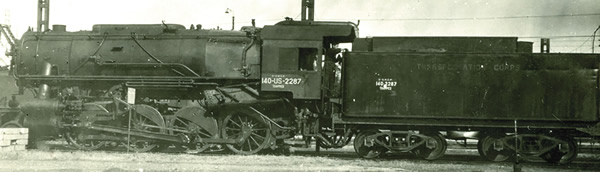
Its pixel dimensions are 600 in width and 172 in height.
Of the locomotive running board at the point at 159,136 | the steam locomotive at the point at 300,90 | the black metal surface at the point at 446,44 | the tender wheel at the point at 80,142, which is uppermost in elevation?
the black metal surface at the point at 446,44

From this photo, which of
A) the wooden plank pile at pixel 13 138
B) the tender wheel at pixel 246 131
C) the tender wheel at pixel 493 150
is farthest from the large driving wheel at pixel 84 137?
the tender wheel at pixel 493 150

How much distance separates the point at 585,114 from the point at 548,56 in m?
1.46

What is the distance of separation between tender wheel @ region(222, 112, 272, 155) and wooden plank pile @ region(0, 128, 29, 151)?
491cm

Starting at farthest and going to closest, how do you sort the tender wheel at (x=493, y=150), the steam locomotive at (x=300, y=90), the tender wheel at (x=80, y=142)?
1. the tender wheel at (x=80, y=142)
2. the tender wheel at (x=493, y=150)
3. the steam locomotive at (x=300, y=90)

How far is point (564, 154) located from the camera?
12.9m

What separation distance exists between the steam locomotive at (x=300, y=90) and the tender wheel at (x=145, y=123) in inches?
1.1

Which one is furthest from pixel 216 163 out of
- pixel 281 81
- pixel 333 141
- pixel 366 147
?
pixel 366 147

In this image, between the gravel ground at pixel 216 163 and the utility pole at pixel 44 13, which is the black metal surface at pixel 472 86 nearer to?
the gravel ground at pixel 216 163

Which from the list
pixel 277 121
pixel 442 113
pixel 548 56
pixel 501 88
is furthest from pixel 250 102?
pixel 548 56

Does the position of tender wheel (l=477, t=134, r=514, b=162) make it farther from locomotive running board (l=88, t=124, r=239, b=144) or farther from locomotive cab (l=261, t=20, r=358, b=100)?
locomotive running board (l=88, t=124, r=239, b=144)

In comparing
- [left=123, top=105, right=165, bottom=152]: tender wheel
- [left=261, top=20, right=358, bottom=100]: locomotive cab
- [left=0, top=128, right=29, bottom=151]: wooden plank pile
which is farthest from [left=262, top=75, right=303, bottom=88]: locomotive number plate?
[left=0, top=128, right=29, bottom=151]: wooden plank pile

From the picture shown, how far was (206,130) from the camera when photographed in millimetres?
13891

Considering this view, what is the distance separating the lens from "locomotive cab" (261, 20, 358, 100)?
1317 cm

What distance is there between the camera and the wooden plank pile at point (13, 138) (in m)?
13.5
